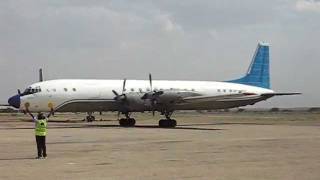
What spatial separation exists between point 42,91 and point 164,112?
10.2 m

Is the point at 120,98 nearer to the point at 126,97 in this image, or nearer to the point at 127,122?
the point at 126,97

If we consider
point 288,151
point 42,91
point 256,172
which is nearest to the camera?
point 256,172

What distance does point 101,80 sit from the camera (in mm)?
44562

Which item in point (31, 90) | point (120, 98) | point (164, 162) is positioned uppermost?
point (31, 90)

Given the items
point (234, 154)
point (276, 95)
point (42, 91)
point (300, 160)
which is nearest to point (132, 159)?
point (234, 154)

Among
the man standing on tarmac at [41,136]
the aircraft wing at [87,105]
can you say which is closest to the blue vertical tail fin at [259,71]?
the aircraft wing at [87,105]

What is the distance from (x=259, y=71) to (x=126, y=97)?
17833 millimetres

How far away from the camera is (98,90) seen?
43.0 meters

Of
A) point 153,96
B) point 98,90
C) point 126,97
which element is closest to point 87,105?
point 98,90

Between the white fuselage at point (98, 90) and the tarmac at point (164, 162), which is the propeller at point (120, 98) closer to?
the white fuselage at point (98, 90)

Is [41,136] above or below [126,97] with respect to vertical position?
below

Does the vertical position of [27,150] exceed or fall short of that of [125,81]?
it falls short

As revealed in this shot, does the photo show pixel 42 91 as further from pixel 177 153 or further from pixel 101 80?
pixel 177 153

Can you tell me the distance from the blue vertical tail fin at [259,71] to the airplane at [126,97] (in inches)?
192
